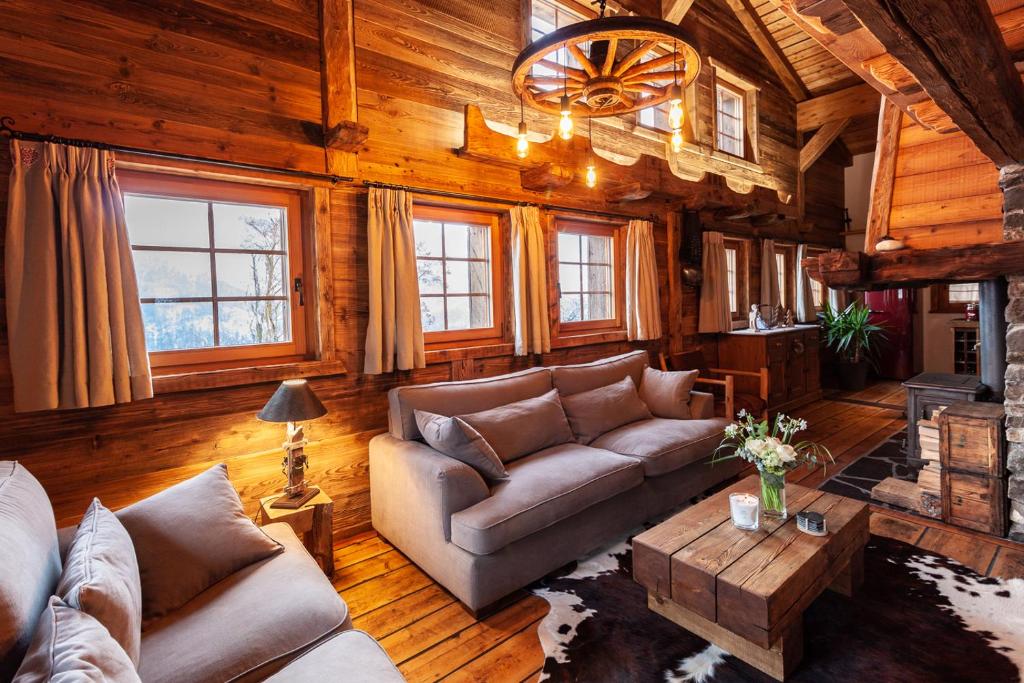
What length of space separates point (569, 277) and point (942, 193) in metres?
2.71

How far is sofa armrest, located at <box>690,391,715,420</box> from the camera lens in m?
3.69

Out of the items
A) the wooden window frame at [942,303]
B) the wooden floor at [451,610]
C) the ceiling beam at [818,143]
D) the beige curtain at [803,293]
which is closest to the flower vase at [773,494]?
the wooden floor at [451,610]

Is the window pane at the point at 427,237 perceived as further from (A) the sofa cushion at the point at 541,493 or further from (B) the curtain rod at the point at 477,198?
(A) the sofa cushion at the point at 541,493

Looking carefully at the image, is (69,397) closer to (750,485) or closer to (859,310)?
(750,485)

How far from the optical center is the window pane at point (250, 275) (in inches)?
105

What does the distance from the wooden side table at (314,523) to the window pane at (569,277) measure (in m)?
2.58

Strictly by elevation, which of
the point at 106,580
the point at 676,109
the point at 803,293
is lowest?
the point at 106,580

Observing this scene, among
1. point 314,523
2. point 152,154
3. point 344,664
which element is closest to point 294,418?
point 314,523

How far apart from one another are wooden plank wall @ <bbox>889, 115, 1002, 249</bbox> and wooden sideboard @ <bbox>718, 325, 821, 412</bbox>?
1.85 m

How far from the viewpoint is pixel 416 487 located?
245 centimetres

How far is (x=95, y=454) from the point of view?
224 centimetres

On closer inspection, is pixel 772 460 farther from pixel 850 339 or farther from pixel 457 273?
pixel 850 339

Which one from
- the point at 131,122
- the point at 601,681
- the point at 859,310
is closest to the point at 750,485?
the point at 601,681

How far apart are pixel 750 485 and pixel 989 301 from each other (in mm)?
2342
